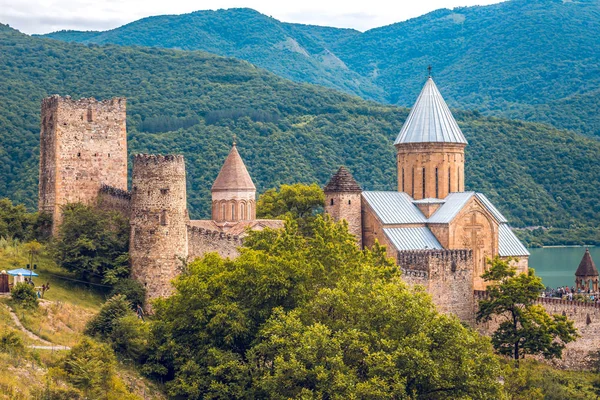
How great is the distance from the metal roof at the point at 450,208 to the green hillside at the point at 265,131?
837 inches

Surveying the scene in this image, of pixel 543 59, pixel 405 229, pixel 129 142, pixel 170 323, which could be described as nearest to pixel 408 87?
pixel 543 59

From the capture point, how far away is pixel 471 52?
179750 millimetres

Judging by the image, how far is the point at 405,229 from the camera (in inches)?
1521

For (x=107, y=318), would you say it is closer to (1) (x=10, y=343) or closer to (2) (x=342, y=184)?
(1) (x=10, y=343)

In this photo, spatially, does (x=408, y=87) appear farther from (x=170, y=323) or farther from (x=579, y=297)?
(x=170, y=323)

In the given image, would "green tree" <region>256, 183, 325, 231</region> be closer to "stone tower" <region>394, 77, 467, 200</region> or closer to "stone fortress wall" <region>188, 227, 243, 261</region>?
"stone tower" <region>394, 77, 467, 200</region>

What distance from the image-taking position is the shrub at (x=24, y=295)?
26.7 metres

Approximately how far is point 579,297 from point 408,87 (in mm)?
151653

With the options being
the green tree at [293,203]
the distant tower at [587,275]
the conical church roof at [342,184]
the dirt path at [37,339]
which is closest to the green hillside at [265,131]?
the green tree at [293,203]

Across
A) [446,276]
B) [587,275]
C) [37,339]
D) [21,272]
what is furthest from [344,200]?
[37,339]

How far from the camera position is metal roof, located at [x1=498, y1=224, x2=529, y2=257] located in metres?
40.7

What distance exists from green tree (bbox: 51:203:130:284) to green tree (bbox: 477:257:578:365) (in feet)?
39.1

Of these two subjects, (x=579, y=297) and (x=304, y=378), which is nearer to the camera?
(x=304, y=378)

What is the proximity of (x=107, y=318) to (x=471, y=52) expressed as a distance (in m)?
159
